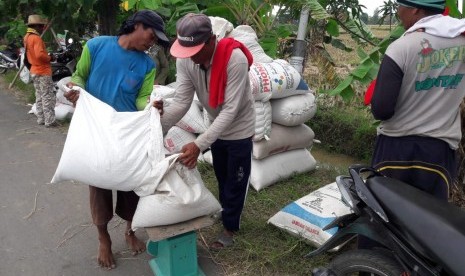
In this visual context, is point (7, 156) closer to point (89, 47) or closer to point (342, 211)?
point (89, 47)

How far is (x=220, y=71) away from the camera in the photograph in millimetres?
2229

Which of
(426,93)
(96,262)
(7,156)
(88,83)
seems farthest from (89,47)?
(7,156)

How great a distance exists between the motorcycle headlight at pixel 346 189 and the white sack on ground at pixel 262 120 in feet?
5.42

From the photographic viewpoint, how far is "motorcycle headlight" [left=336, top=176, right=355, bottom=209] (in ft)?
5.80

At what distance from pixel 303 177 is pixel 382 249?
2.26m

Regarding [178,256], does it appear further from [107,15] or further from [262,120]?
[107,15]

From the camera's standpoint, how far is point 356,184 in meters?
1.76

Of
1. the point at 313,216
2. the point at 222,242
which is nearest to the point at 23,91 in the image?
the point at 222,242

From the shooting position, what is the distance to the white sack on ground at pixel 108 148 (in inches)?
83.7

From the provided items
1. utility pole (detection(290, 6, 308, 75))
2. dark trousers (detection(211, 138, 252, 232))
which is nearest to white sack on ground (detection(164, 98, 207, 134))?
utility pole (detection(290, 6, 308, 75))

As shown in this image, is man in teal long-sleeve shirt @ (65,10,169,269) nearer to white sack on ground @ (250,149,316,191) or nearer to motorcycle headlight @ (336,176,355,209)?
motorcycle headlight @ (336,176,355,209)

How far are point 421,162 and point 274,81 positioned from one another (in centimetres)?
172

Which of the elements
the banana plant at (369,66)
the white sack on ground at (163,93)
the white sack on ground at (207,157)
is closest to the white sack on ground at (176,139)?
the white sack on ground at (207,157)

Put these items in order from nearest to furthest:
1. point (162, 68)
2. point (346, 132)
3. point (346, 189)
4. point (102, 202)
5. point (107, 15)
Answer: point (346, 189), point (102, 202), point (346, 132), point (162, 68), point (107, 15)
